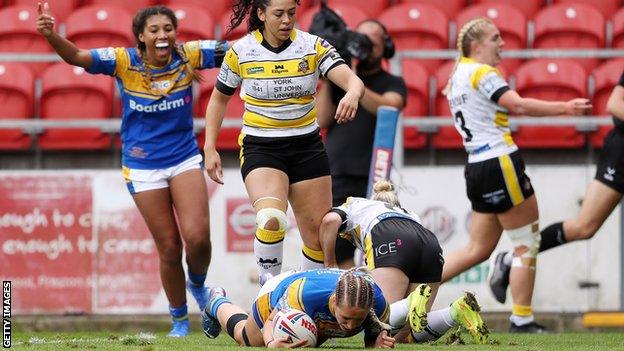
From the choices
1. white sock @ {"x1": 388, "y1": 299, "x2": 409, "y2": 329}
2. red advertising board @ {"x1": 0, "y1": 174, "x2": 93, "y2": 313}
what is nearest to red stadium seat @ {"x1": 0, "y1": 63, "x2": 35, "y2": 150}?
red advertising board @ {"x1": 0, "y1": 174, "x2": 93, "y2": 313}

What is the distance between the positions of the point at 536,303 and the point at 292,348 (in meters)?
5.39

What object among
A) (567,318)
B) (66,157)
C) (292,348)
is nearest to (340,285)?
(292,348)

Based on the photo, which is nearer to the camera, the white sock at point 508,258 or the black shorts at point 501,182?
the black shorts at point 501,182

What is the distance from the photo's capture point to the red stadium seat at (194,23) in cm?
1509

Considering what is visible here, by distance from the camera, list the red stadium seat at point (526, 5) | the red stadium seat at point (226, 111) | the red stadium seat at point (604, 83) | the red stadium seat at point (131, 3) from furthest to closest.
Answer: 1. the red stadium seat at point (526, 5)
2. the red stadium seat at point (131, 3)
3. the red stadium seat at point (604, 83)
4. the red stadium seat at point (226, 111)

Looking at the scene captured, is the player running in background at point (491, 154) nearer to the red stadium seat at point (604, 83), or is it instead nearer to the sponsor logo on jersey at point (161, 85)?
the sponsor logo on jersey at point (161, 85)

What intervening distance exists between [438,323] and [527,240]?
2.12m

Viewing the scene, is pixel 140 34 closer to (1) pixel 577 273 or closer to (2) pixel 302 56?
(2) pixel 302 56

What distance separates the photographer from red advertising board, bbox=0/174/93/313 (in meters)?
12.9

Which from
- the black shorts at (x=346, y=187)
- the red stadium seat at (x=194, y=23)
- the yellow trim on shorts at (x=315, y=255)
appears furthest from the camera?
the red stadium seat at (x=194, y=23)

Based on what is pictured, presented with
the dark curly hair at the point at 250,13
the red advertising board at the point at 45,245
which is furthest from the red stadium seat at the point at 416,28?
the dark curly hair at the point at 250,13

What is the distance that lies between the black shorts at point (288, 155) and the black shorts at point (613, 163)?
2.86 meters

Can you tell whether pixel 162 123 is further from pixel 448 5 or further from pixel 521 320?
pixel 448 5

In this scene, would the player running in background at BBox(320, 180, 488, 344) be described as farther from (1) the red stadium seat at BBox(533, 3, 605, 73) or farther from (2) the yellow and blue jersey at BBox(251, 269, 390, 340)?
(1) the red stadium seat at BBox(533, 3, 605, 73)
